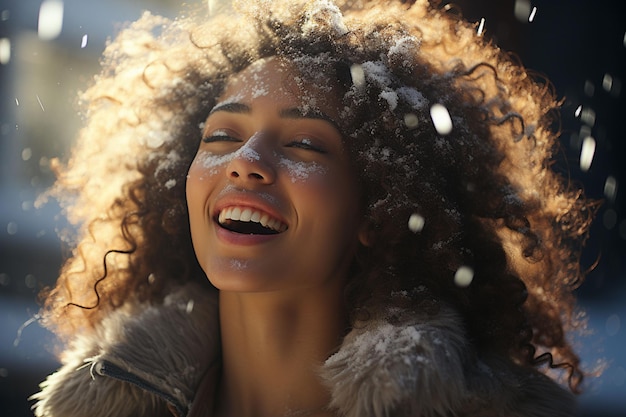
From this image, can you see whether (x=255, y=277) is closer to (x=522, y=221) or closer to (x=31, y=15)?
(x=522, y=221)

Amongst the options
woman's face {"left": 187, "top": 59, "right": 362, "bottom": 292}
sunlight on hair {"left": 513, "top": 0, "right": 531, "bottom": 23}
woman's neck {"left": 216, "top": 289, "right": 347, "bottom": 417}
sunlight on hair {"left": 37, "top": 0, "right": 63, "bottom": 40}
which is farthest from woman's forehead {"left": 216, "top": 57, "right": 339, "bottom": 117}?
sunlight on hair {"left": 37, "top": 0, "right": 63, "bottom": 40}

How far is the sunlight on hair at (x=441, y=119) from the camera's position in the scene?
218 cm

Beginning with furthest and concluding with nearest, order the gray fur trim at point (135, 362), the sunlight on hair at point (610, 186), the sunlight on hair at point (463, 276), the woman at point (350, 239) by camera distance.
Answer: the sunlight on hair at point (610, 186)
the gray fur trim at point (135, 362)
the sunlight on hair at point (463, 276)
the woman at point (350, 239)

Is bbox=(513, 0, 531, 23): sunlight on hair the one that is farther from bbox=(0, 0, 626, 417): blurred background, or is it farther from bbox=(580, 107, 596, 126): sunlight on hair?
bbox=(580, 107, 596, 126): sunlight on hair

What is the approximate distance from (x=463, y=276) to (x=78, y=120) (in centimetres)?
253

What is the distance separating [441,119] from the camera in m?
2.19

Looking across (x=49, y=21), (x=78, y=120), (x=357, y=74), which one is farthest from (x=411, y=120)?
(x=49, y=21)

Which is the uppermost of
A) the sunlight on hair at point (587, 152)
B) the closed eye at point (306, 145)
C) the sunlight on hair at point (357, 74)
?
the sunlight on hair at point (587, 152)

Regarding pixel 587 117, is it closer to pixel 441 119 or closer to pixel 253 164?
pixel 441 119

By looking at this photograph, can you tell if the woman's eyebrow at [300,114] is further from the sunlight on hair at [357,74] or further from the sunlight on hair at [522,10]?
the sunlight on hair at [522,10]

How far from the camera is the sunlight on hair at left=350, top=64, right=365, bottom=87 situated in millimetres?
2164

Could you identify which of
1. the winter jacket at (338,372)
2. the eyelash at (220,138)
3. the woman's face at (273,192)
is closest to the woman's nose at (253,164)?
the woman's face at (273,192)

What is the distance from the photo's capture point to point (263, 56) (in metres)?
2.27

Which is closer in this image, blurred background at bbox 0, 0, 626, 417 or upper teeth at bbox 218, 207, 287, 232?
upper teeth at bbox 218, 207, 287, 232
